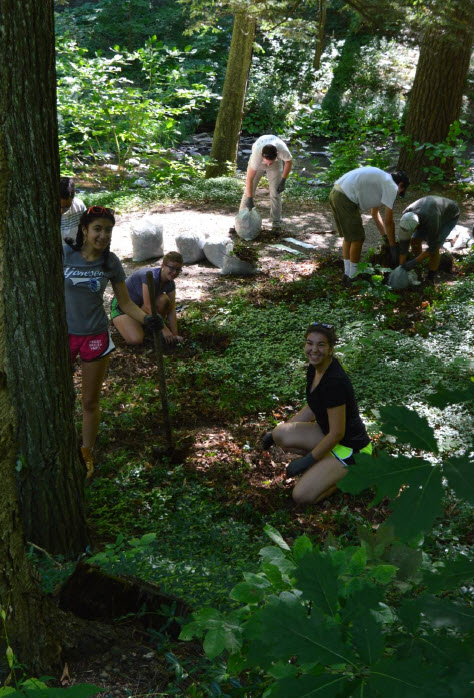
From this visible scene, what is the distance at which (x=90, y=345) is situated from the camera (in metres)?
4.14

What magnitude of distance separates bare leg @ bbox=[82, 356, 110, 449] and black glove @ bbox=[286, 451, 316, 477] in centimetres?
141

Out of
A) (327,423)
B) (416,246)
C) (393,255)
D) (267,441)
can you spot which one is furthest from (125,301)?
(416,246)

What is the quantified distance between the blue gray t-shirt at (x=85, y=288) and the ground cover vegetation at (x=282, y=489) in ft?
3.54

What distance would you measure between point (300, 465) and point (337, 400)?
59 centimetres

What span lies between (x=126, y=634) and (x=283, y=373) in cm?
354

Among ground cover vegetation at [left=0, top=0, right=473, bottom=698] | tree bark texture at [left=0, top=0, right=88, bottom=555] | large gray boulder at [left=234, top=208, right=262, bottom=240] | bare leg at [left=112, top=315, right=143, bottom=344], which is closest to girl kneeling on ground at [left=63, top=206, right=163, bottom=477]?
ground cover vegetation at [left=0, top=0, right=473, bottom=698]

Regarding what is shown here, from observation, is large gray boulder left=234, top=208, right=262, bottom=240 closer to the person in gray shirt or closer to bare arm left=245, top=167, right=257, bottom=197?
bare arm left=245, top=167, right=257, bottom=197

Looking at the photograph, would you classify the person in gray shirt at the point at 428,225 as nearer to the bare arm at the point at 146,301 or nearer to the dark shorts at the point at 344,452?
the bare arm at the point at 146,301

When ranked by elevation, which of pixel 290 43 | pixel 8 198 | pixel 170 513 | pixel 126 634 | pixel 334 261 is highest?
pixel 290 43

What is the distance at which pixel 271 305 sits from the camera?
7.09m

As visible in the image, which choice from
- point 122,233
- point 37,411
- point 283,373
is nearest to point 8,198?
point 37,411

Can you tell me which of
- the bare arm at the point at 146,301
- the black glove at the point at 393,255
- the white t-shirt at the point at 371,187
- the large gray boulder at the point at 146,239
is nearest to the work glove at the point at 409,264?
the black glove at the point at 393,255

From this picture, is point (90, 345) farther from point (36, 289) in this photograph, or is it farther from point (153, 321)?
point (36, 289)

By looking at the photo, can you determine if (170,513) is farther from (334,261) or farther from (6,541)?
(334,261)
